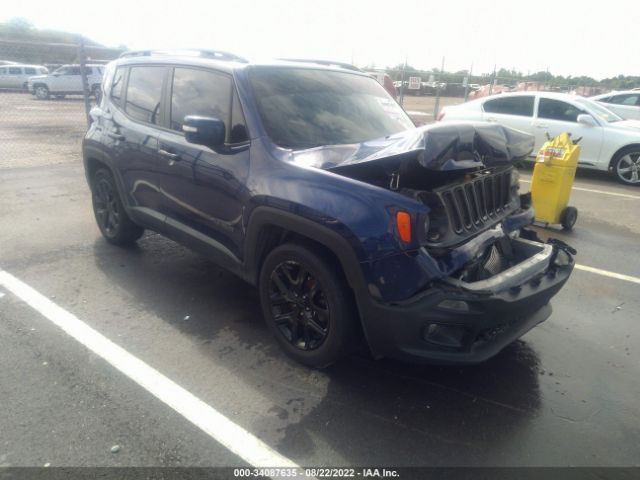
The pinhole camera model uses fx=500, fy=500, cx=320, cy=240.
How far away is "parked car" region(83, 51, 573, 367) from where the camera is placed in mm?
2654

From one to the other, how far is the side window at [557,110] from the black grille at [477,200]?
7574 mm

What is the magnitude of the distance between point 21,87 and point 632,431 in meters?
34.3

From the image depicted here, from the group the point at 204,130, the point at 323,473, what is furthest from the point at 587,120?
the point at 323,473

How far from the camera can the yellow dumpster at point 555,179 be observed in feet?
19.6

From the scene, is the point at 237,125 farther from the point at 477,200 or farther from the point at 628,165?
the point at 628,165

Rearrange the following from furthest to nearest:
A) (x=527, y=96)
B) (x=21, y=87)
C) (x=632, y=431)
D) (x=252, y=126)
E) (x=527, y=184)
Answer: (x=21, y=87)
(x=527, y=96)
(x=527, y=184)
(x=252, y=126)
(x=632, y=431)

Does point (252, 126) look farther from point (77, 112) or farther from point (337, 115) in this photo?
point (77, 112)

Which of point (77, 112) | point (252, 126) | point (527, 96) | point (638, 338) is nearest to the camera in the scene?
point (252, 126)

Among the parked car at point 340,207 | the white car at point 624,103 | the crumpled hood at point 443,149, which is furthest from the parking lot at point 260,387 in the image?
the white car at point 624,103

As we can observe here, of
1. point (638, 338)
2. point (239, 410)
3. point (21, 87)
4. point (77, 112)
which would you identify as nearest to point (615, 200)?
point (638, 338)

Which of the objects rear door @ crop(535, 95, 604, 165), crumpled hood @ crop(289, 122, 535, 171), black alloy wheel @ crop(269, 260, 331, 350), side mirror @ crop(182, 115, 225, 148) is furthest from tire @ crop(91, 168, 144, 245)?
rear door @ crop(535, 95, 604, 165)

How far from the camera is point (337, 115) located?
12.4 feet

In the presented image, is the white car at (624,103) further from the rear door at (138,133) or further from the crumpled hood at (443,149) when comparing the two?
the rear door at (138,133)

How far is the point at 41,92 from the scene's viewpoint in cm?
2630
